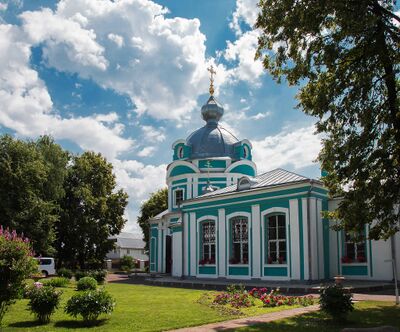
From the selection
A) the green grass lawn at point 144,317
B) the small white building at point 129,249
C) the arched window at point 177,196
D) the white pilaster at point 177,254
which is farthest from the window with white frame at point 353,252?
the small white building at point 129,249

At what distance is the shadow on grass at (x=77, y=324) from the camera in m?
10.3

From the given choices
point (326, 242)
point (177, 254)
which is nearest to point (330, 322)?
point (326, 242)

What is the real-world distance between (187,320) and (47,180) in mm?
30404

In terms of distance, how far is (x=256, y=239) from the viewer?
2327 centimetres

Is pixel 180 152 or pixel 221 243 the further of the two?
pixel 180 152

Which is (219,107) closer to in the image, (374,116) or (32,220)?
(32,220)

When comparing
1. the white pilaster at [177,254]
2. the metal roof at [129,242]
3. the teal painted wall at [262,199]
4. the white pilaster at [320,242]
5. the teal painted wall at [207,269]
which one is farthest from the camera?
the metal roof at [129,242]

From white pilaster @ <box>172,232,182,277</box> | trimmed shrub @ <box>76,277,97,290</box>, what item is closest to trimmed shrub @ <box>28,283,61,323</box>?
trimmed shrub @ <box>76,277,97,290</box>

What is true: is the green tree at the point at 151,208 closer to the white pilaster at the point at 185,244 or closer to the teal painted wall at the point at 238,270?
the white pilaster at the point at 185,244

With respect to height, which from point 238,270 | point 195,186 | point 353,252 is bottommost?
point 238,270

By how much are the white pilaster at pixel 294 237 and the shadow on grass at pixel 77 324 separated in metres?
12.4

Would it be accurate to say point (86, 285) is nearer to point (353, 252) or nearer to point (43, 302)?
point (43, 302)

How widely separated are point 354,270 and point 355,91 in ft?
38.1

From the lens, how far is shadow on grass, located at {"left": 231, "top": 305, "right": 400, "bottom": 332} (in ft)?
32.7
